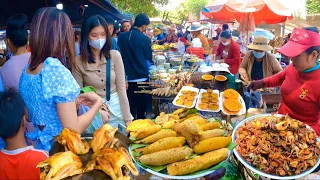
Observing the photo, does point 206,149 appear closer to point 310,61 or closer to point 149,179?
point 149,179

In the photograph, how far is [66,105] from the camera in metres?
1.69

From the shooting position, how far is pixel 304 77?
2625 mm

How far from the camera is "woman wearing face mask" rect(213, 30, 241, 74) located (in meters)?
6.60

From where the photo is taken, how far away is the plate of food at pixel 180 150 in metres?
1.55

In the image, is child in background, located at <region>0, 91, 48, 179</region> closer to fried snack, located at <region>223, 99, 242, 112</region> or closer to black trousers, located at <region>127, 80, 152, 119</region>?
fried snack, located at <region>223, 99, 242, 112</region>

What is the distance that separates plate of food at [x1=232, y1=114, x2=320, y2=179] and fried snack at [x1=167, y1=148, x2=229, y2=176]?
1.36 ft

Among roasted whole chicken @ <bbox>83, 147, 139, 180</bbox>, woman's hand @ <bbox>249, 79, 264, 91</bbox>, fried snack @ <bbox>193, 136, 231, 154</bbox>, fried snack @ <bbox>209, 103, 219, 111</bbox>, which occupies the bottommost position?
fried snack @ <bbox>209, 103, 219, 111</bbox>

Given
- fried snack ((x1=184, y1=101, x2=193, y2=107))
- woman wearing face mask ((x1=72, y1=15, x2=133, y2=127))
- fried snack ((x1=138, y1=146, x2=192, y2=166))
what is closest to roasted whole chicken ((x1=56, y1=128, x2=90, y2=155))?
fried snack ((x1=138, y1=146, x2=192, y2=166))

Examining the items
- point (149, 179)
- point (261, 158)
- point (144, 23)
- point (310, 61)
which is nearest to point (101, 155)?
point (149, 179)

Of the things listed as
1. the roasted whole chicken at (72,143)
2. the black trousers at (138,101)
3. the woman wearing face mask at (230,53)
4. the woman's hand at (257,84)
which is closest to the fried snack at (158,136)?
the roasted whole chicken at (72,143)

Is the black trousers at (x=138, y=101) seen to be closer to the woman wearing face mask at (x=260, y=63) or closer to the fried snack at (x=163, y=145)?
the woman wearing face mask at (x=260, y=63)

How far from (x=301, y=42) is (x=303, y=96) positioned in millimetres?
496

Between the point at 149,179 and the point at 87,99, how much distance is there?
712mm

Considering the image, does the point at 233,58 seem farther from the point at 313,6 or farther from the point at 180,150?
the point at 313,6
